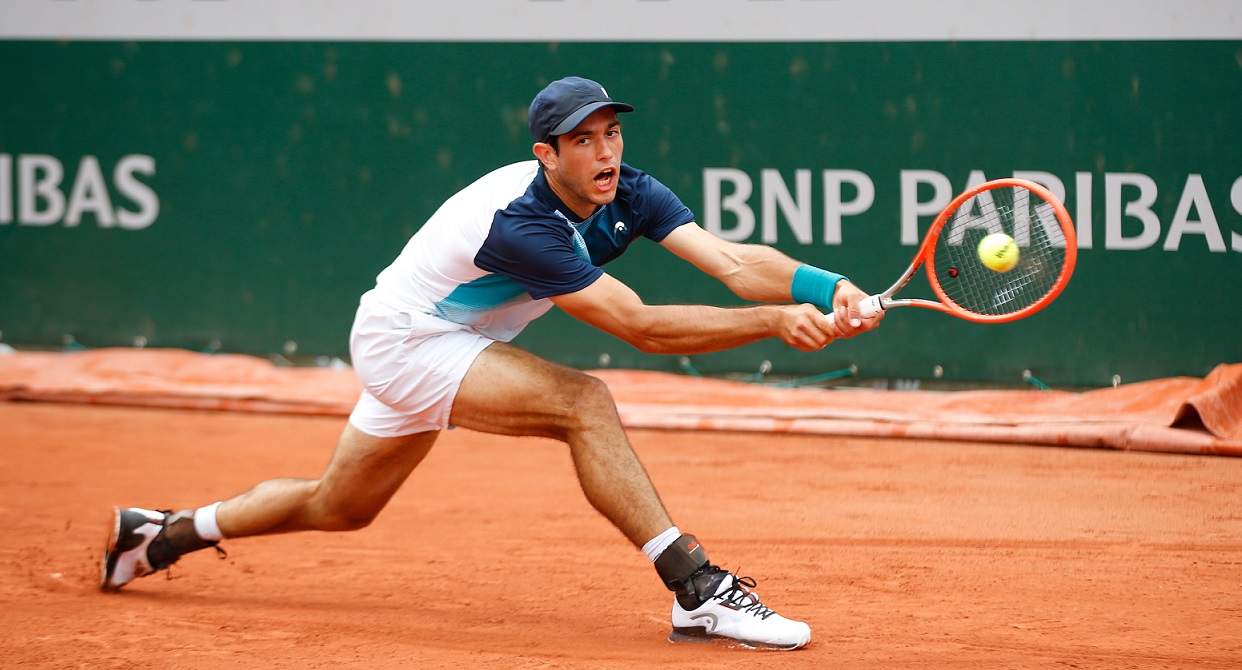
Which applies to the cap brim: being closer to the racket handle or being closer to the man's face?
the man's face

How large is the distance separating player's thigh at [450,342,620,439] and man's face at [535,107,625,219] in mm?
429

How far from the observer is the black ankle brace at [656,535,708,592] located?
3250 mm

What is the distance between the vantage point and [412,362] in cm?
347

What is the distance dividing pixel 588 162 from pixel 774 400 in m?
3.37

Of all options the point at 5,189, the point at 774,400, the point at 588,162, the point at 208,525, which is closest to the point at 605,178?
the point at 588,162

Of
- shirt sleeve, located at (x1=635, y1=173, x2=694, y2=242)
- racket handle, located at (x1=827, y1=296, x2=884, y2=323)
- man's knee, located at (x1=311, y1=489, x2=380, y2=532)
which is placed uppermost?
shirt sleeve, located at (x1=635, y1=173, x2=694, y2=242)

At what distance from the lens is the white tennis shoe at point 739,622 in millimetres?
3232

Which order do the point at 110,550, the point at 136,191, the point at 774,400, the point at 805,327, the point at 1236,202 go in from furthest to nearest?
1. the point at 136,191
2. the point at 774,400
3. the point at 1236,202
4. the point at 110,550
5. the point at 805,327

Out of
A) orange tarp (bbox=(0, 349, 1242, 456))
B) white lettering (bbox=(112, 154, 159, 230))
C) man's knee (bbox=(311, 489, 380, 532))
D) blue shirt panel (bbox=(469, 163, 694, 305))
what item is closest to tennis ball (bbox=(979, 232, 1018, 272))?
blue shirt panel (bbox=(469, 163, 694, 305))

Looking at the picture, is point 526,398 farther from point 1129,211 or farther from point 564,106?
point 1129,211

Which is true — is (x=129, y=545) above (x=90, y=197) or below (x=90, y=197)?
below

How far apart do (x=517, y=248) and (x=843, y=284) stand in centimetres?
80

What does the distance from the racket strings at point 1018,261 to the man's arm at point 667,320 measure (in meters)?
0.64

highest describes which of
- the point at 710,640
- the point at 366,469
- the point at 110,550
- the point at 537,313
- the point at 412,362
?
the point at 537,313
